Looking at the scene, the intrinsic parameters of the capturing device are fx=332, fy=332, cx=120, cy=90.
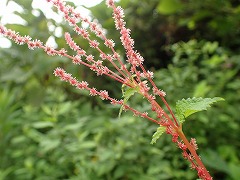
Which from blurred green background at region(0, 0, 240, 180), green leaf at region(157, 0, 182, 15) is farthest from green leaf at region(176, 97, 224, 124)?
green leaf at region(157, 0, 182, 15)

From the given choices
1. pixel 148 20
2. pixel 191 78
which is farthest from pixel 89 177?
pixel 148 20

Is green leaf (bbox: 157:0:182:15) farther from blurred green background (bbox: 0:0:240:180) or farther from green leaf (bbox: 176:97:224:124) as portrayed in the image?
green leaf (bbox: 176:97:224:124)

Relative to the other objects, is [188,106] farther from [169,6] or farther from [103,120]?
[169,6]

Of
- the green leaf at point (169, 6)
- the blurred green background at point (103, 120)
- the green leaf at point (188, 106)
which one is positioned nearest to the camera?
the green leaf at point (188, 106)

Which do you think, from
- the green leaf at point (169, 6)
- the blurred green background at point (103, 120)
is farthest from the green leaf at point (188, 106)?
the green leaf at point (169, 6)

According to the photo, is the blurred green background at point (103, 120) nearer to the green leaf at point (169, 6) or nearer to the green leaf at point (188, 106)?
the green leaf at point (169, 6)

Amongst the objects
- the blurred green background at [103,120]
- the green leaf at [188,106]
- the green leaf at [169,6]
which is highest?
the green leaf at [169,6]

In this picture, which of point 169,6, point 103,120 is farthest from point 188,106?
point 169,6

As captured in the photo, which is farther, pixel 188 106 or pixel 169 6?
pixel 169 6

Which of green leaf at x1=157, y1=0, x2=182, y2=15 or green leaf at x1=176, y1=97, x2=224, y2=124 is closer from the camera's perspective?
green leaf at x1=176, y1=97, x2=224, y2=124
